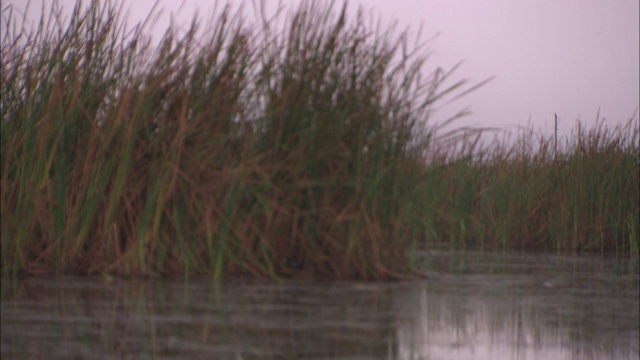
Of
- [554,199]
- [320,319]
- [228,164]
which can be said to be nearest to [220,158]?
[228,164]

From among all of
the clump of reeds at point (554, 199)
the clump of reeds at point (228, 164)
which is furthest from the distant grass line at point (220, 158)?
the clump of reeds at point (554, 199)

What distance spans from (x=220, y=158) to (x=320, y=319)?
59.9 inches

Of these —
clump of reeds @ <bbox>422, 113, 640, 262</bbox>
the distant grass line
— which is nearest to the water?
the distant grass line

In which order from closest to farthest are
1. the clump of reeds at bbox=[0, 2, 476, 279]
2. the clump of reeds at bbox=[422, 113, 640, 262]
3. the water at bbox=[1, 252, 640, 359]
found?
the water at bbox=[1, 252, 640, 359], the clump of reeds at bbox=[0, 2, 476, 279], the clump of reeds at bbox=[422, 113, 640, 262]

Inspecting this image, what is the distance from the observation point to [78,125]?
5.09m

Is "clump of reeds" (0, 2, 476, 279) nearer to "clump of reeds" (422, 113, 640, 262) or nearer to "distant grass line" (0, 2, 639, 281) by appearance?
"distant grass line" (0, 2, 639, 281)

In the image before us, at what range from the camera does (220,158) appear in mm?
4914

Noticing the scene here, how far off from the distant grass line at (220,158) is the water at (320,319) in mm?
246

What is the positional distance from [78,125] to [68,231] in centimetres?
59

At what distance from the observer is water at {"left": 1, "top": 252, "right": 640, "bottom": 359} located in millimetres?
3025

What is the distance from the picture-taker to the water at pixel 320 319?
9.93ft

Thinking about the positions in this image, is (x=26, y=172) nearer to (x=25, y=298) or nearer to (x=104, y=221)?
(x=104, y=221)

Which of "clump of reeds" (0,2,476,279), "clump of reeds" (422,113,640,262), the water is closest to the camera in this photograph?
the water

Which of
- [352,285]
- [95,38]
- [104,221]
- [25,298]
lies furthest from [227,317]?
[95,38]
